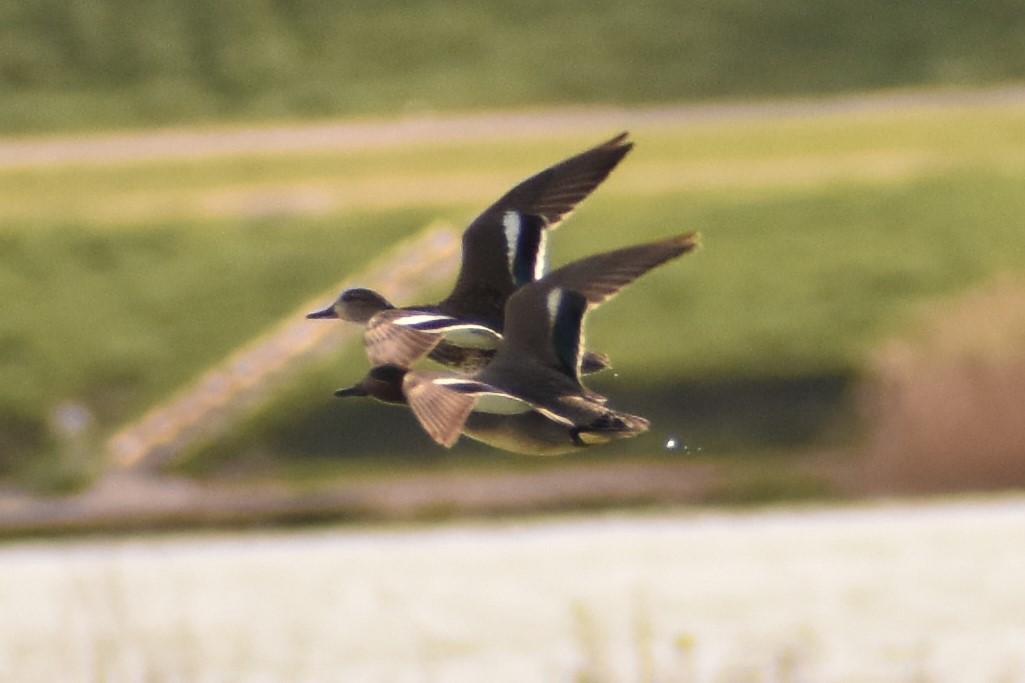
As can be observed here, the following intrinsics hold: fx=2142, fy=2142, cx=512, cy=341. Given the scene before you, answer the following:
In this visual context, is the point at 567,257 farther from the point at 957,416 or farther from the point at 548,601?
the point at 548,601

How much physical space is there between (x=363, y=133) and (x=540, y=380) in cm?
1542

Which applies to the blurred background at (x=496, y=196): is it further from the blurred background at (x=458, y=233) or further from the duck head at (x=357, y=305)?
the duck head at (x=357, y=305)

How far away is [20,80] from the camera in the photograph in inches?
727

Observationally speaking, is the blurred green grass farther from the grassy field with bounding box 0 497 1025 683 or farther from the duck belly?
the duck belly

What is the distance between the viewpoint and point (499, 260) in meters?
2.86

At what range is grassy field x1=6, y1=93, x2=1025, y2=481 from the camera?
13227 mm

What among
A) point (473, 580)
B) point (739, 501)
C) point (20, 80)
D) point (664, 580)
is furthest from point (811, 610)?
point (20, 80)

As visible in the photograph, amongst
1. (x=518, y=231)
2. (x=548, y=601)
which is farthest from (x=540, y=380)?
(x=548, y=601)

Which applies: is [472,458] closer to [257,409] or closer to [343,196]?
[257,409]

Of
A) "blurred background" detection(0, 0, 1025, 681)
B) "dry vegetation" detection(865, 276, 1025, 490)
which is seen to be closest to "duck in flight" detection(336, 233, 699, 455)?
"blurred background" detection(0, 0, 1025, 681)

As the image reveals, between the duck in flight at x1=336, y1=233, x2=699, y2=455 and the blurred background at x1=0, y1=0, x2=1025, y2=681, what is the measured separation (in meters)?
4.63

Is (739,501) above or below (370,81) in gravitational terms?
below

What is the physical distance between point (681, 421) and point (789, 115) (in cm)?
571

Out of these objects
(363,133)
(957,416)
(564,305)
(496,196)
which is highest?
(363,133)
